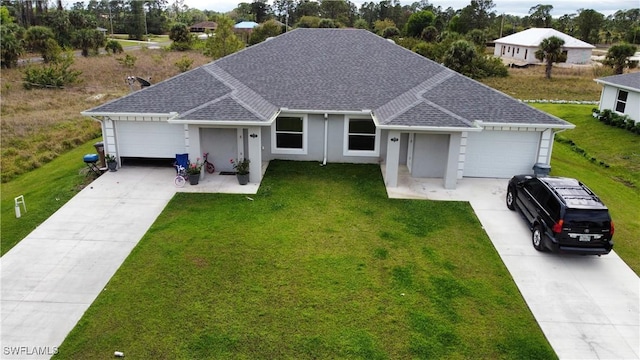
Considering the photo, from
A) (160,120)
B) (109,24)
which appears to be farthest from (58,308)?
(109,24)

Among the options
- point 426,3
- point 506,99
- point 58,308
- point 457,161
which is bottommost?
→ point 58,308

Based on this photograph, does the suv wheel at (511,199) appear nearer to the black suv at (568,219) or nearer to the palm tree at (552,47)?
the black suv at (568,219)

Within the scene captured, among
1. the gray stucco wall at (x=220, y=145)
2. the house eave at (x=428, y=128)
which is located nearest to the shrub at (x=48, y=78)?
the gray stucco wall at (x=220, y=145)

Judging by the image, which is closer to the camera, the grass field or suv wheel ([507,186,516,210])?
the grass field

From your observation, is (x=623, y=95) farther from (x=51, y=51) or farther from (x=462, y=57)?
(x=51, y=51)

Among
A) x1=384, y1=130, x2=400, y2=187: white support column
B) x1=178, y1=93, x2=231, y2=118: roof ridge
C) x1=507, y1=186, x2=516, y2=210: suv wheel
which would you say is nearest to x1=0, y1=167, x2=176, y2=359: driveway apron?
x1=178, y1=93, x2=231, y2=118: roof ridge

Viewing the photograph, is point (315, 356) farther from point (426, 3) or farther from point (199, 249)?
point (426, 3)

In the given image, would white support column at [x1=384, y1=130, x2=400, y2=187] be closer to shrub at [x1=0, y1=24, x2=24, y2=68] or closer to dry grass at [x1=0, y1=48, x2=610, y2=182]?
dry grass at [x1=0, y1=48, x2=610, y2=182]
